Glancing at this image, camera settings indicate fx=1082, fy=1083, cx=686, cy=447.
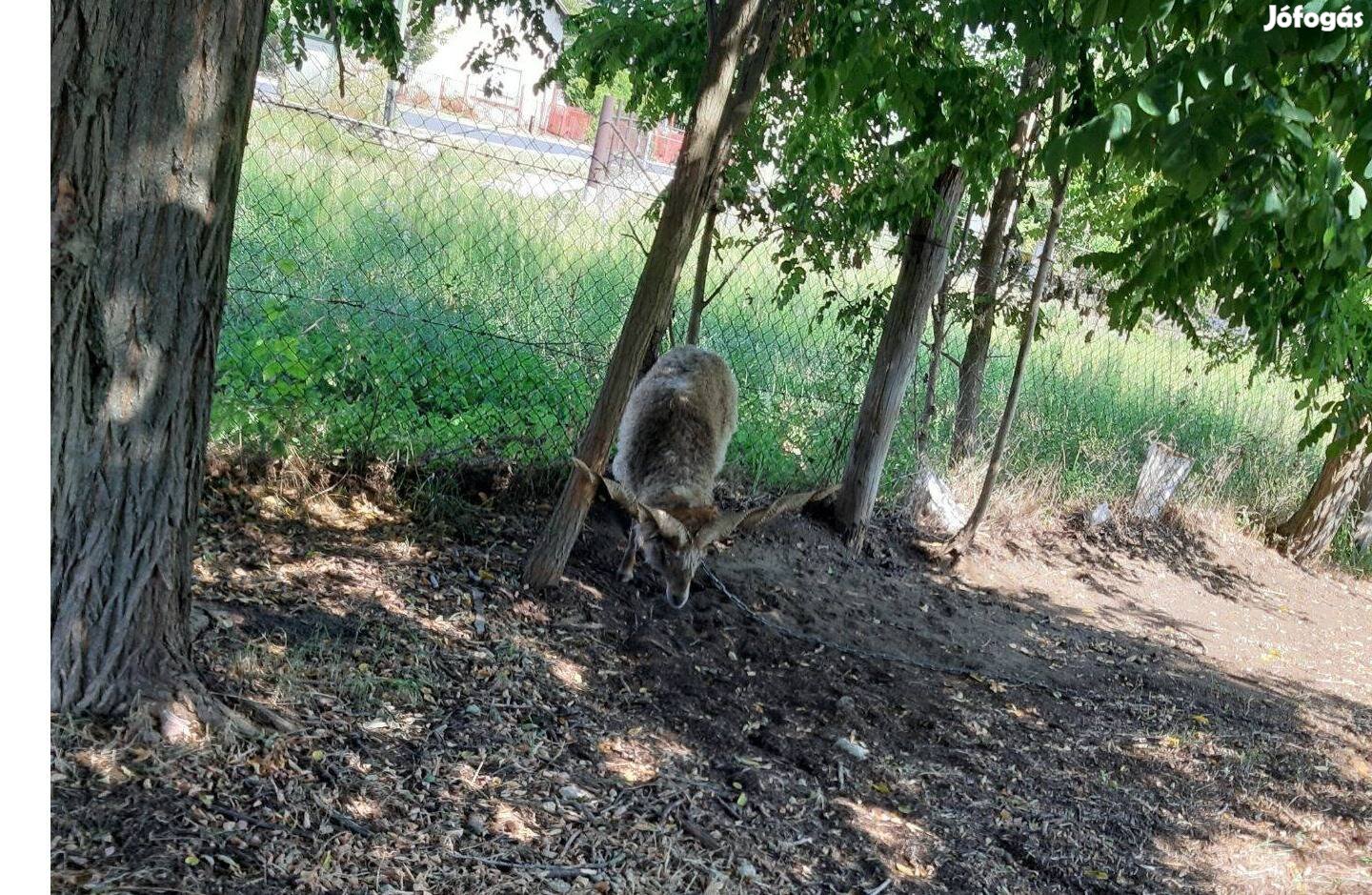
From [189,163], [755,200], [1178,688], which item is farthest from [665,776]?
[755,200]

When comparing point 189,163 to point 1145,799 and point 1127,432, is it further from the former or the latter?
point 1127,432

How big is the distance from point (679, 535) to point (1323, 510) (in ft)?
28.7

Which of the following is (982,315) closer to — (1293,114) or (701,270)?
(701,270)

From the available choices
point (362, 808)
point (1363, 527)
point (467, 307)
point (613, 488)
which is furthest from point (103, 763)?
point (1363, 527)

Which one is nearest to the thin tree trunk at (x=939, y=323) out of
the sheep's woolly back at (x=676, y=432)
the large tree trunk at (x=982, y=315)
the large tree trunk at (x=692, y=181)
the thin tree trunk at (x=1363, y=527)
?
the large tree trunk at (x=982, y=315)

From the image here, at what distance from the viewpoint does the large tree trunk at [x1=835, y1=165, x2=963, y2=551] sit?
26.2 ft

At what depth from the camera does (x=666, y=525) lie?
20.3ft

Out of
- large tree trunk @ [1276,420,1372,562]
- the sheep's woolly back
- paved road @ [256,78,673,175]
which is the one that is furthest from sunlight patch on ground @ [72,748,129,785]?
large tree trunk @ [1276,420,1372,562]

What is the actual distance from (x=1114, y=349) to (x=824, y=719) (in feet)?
34.2

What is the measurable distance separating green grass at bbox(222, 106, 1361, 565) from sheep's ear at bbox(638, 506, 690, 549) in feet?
3.55

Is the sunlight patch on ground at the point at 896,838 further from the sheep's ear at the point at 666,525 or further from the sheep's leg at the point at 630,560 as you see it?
the sheep's leg at the point at 630,560

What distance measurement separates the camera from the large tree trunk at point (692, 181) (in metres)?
5.49

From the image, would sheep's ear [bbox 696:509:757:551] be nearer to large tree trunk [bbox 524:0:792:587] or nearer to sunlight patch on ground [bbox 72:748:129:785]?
large tree trunk [bbox 524:0:792:587]

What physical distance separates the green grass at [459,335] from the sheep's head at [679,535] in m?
1.07
